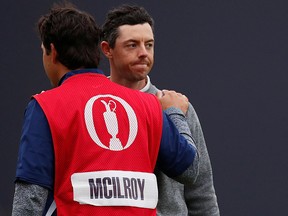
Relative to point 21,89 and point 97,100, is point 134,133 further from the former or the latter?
point 21,89

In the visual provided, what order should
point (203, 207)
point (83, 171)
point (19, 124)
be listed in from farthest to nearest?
point (19, 124), point (203, 207), point (83, 171)

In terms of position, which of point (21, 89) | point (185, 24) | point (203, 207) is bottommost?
point (203, 207)

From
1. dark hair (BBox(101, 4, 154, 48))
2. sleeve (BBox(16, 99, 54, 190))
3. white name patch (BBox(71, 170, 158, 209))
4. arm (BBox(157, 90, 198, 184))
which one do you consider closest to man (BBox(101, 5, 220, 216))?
dark hair (BBox(101, 4, 154, 48))

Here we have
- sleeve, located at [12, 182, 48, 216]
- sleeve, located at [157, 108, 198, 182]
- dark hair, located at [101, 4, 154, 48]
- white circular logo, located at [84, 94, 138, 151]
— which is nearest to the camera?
sleeve, located at [12, 182, 48, 216]

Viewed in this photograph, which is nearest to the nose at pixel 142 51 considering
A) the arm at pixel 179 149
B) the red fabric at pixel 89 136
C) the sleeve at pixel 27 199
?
the arm at pixel 179 149

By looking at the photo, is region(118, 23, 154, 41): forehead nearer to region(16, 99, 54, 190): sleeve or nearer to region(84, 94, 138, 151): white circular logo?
region(84, 94, 138, 151): white circular logo

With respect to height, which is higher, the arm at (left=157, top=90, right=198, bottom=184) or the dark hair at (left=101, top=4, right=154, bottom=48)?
the dark hair at (left=101, top=4, right=154, bottom=48)

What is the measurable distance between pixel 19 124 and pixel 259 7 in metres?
1.49

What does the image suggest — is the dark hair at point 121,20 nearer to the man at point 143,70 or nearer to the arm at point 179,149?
the man at point 143,70

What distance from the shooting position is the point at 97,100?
2.52 m

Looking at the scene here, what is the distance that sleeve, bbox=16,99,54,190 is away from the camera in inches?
94.0

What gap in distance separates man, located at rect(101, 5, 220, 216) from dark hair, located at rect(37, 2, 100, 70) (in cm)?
71

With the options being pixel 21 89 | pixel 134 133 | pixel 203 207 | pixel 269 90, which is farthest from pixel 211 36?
pixel 134 133

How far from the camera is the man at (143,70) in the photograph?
329 cm
